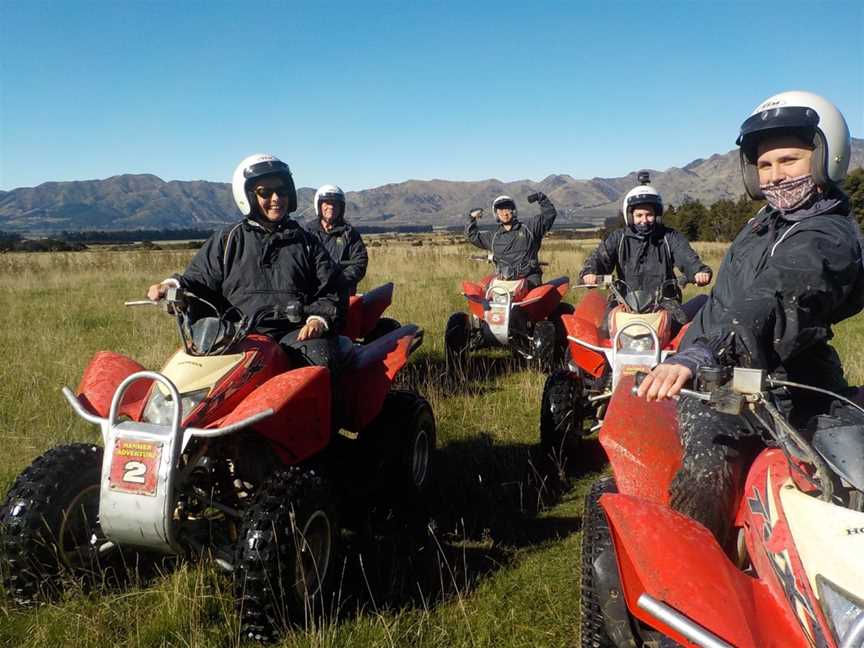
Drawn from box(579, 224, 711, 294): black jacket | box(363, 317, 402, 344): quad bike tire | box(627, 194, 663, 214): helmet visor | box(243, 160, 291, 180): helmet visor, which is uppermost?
box(243, 160, 291, 180): helmet visor

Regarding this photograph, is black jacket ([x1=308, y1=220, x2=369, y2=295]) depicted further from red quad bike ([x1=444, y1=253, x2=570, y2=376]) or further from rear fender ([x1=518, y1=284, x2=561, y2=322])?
rear fender ([x1=518, y1=284, x2=561, y2=322])

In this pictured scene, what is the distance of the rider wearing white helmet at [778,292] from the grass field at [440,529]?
1117 mm

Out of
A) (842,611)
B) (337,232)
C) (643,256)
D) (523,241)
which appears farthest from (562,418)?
(523,241)

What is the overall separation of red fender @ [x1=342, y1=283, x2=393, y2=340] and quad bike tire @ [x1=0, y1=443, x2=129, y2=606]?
364 centimetres

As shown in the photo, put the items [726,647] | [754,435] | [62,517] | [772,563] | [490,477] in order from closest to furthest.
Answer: [726,647]
[772,563]
[754,435]
[62,517]
[490,477]

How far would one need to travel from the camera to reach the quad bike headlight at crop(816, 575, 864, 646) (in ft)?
4.60

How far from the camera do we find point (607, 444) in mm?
2619

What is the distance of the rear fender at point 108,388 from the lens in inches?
125

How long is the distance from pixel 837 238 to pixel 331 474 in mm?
2775

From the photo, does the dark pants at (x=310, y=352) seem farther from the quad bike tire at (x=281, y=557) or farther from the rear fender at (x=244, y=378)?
the quad bike tire at (x=281, y=557)

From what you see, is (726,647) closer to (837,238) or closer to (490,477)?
(837,238)

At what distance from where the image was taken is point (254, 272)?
403 centimetres

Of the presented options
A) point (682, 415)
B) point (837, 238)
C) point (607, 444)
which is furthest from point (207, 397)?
point (837, 238)

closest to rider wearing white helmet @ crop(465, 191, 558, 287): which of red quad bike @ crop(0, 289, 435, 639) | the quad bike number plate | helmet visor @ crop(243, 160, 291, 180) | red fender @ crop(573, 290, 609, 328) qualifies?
red fender @ crop(573, 290, 609, 328)
